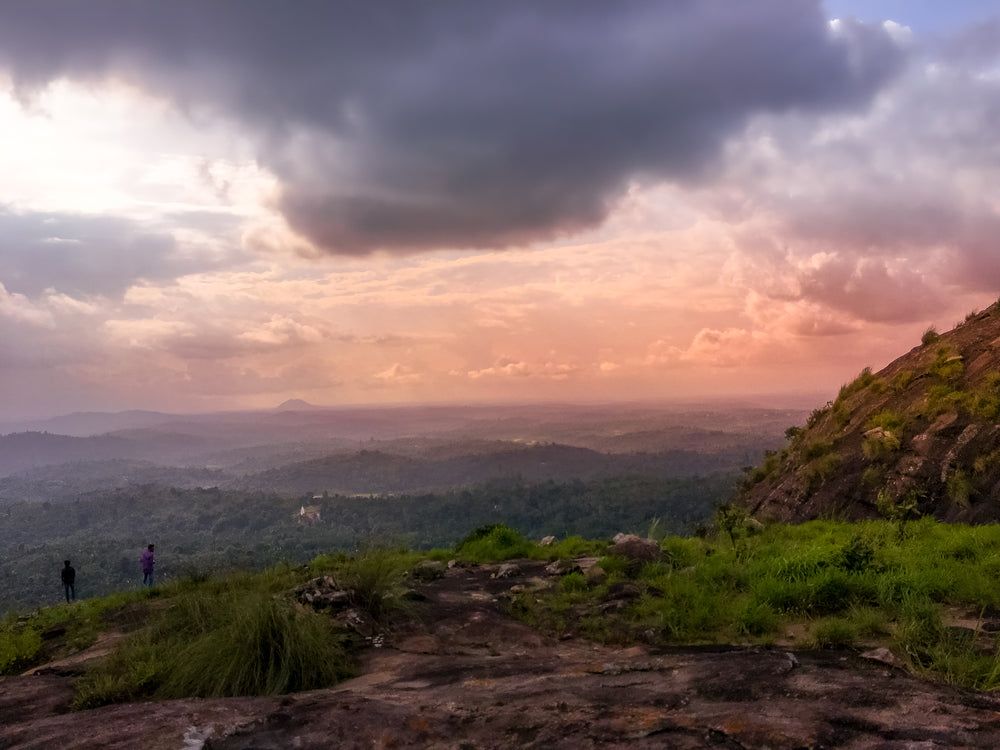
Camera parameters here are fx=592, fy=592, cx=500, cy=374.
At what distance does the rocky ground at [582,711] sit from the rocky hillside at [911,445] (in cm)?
909

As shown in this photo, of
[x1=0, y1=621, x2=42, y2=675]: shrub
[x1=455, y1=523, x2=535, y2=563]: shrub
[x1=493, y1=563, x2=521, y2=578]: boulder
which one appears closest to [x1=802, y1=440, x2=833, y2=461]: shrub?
[x1=455, y1=523, x2=535, y2=563]: shrub

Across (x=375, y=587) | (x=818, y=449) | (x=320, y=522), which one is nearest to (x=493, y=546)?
(x=375, y=587)

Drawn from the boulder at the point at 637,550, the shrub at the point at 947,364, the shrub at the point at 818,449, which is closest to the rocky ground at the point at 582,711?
the boulder at the point at 637,550

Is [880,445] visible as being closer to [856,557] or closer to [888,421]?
[888,421]

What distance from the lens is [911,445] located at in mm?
18859

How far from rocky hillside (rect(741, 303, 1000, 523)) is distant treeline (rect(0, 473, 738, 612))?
53316 millimetres

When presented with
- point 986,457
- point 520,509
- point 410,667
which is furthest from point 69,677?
point 520,509

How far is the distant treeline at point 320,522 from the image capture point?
338 ft

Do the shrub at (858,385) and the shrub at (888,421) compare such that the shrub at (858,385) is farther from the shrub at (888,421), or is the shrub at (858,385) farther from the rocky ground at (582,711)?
the rocky ground at (582,711)

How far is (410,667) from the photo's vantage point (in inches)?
308

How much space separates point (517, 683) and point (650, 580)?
5.05 metres

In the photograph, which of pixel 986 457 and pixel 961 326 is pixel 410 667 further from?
pixel 961 326

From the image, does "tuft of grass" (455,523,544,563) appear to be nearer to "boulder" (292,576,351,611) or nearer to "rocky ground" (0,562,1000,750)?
"boulder" (292,576,351,611)

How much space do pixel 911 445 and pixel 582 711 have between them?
18299mm
